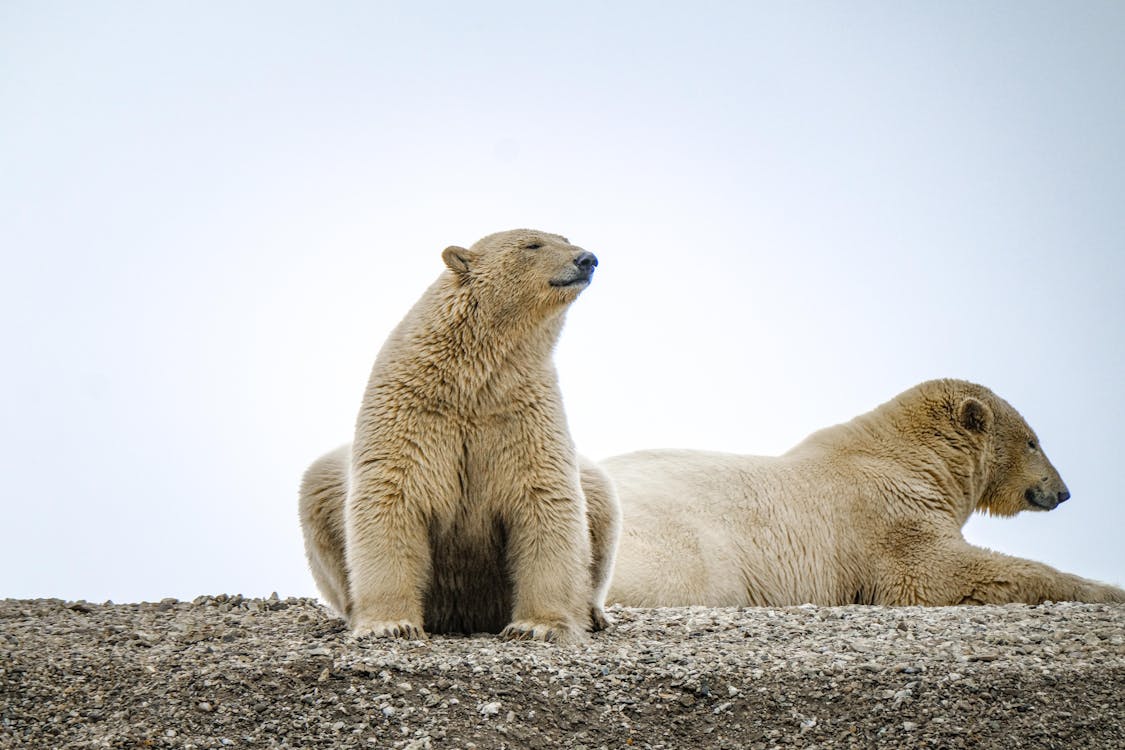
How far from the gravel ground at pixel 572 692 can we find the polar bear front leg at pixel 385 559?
8.8 inches

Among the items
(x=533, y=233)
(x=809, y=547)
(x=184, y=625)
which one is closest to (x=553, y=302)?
(x=533, y=233)

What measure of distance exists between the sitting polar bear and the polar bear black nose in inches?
117

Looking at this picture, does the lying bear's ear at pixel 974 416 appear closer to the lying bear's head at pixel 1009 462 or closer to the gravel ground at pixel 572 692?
the lying bear's head at pixel 1009 462

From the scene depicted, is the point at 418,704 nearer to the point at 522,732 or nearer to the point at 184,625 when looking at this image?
the point at 522,732

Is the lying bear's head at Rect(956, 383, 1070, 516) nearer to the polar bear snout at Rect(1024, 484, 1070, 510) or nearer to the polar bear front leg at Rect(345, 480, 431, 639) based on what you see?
the polar bear snout at Rect(1024, 484, 1070, 510)

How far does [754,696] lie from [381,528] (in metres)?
2.24

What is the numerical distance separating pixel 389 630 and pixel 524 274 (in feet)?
7.48

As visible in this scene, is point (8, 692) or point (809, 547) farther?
point (809, 547)

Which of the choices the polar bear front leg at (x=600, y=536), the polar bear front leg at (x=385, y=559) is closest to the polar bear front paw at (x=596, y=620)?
the polar bear front leg at (x=600, y=536)

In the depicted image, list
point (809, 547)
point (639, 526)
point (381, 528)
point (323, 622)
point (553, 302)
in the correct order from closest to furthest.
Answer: point (381, 528) < point (553, 302) < point (323, 622) < point (639, 526) < point (809, 547)

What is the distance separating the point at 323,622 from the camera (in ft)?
27.4

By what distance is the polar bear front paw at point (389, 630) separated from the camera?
6957 millimetres

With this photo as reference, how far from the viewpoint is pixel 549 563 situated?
7.37m

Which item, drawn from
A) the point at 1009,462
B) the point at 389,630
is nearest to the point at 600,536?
the point at 389,630
